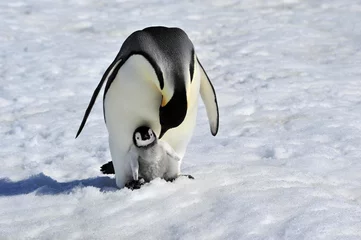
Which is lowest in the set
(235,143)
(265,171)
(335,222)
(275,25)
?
(275,25)

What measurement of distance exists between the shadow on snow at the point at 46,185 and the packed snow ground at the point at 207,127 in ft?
0.03

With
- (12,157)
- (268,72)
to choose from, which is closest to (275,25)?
(268,72)

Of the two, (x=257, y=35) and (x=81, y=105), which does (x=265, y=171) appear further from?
(x=257, y=35)

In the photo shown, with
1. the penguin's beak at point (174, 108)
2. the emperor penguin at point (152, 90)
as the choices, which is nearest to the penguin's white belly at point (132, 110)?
the emperor penguin at point (152, 90)

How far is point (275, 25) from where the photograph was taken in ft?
25.9

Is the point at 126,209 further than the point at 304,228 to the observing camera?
Yes

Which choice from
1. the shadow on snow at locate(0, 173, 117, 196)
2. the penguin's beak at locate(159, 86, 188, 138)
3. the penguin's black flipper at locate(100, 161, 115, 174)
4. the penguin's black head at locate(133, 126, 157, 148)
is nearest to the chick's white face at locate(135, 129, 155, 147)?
the penguin's black head at locate(133, 126, 157, 148)

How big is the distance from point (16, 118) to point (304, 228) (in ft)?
9.51

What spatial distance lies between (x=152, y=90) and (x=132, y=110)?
16cm

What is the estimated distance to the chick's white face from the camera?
10.0ft

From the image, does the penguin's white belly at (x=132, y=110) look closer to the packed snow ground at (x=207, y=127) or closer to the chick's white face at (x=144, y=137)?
the chick's white face at (x=144, y=137)

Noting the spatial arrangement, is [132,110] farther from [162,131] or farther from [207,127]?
[207,127]

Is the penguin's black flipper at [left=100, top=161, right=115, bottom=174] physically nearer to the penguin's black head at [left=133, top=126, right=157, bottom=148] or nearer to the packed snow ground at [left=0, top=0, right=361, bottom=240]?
the packed snow ground at [left=0, top=0, right=361, bottom=240]

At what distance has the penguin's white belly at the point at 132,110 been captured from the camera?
2973mm
